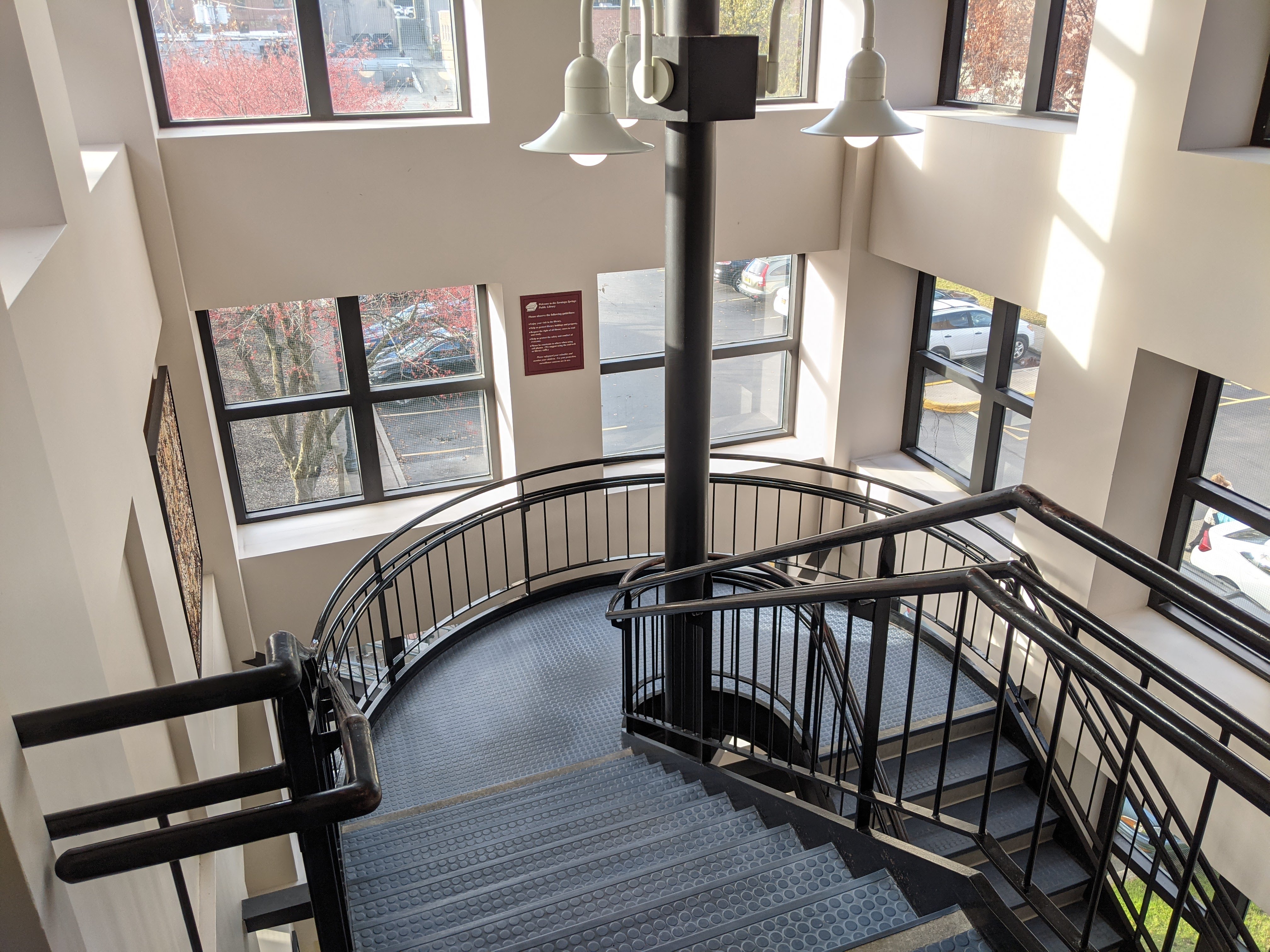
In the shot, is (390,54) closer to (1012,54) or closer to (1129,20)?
(1012,54)

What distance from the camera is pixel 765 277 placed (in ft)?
25.0

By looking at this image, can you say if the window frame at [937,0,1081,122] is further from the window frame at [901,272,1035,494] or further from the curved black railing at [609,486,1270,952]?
the curved black railing at [609,486,1270,952]

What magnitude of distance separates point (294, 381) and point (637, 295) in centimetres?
266

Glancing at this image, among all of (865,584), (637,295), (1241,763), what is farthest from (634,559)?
(1241,763)

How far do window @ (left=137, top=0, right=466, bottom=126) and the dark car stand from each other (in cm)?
157

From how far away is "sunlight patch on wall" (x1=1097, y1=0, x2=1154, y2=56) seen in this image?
451 centimetres

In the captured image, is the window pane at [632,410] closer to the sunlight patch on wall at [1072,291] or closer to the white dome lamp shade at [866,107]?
the sunlight patch on wall at [1072,291]

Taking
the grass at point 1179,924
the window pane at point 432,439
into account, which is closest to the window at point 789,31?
the window pane at point 432,439

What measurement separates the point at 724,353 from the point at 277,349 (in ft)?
11.5

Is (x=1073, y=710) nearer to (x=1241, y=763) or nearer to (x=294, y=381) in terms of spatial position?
(x=1241, y=763)

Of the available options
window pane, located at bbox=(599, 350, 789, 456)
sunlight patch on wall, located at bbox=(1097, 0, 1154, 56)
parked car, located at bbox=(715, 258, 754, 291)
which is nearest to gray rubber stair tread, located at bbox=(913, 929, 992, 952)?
sunlight patch on wall, located at bbox=(1097, 0, 1154, 56)

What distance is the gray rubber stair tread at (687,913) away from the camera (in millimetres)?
2756

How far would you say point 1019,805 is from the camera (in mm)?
5297

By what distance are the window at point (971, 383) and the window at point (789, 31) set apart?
181cm
